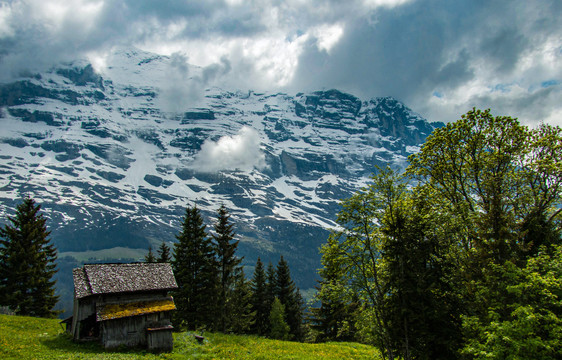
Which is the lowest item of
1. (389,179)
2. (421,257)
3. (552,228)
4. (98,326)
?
(98,326)

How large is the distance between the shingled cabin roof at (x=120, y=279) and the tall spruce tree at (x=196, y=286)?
851cm

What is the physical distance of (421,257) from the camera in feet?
63.1

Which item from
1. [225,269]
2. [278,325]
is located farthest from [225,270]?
[278,325]

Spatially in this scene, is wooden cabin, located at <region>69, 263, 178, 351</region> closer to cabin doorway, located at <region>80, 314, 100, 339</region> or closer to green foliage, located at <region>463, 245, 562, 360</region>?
cabin doorway, located at <region>80, 314, 100, 339</region>

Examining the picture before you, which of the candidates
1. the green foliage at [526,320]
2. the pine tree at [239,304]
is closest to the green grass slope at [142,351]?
the green foliage at [526,320]

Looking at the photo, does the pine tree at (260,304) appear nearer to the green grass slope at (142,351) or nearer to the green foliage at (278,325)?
the green foliage at (278,325)

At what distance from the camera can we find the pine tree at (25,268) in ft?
133

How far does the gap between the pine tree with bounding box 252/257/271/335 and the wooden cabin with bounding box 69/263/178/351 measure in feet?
100

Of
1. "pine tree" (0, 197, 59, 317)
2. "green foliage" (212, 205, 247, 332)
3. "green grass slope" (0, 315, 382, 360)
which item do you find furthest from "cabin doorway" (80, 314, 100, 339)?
"pine tree" (0, 197, 59, 317)

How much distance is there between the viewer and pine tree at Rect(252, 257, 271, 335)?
2301 inches

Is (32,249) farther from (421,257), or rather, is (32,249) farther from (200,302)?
(421,257)

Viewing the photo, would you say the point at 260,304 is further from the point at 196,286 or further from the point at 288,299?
the point at 196,286

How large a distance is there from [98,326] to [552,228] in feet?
113

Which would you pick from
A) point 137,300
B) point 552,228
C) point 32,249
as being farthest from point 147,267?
point 552,228
